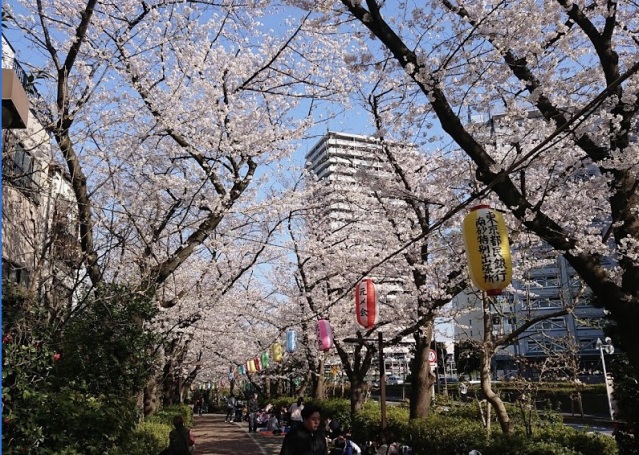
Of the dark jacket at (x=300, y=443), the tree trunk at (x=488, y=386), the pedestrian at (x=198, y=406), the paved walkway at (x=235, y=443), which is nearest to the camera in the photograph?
the dark jacket at (x=300, y=443)

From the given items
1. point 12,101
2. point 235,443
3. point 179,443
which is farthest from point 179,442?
point 235,443

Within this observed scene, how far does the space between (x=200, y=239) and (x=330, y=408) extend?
42.5 feet

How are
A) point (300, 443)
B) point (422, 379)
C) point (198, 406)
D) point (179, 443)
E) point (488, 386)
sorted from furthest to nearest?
1. point (198, 406)
2. point (422, 379)
3. point (488, 386)
4. point (179, 443)
5. point (300, 443)

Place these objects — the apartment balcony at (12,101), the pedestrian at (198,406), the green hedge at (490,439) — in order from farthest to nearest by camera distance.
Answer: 1. the pedestrian at (198,406)
2. the green hedge at (490,439)
3. the apartment balcony at (12,101)

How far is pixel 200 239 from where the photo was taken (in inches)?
367

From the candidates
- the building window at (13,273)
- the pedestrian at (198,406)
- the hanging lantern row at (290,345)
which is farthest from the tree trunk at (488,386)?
the pedestrian at (198,406)

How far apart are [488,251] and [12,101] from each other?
540 centimetres

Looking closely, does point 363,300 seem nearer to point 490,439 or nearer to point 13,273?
point 490,439

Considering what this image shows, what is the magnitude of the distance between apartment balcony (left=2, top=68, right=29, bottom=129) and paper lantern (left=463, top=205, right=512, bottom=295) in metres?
5.20

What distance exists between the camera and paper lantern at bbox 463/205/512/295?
268 inches

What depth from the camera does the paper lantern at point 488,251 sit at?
6.81 meters

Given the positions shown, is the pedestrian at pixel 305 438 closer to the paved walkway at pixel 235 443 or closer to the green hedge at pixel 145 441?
→ the green hedge at pixel 145 441

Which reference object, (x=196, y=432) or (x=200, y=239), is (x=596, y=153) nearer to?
(x=200, y=239)

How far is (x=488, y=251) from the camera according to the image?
22.5ft
